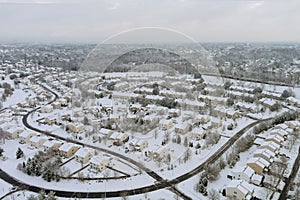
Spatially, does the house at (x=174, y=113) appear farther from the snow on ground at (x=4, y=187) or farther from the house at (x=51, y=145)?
the snow on ground at (x=4, y=187)

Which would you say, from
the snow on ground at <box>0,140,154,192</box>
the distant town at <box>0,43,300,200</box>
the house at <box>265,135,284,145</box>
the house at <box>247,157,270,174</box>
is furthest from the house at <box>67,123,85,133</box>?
the house at <box>265,135,284,145</box>

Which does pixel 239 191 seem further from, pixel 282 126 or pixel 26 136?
pixel 26 136

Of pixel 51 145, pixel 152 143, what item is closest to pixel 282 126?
pixel 152 143

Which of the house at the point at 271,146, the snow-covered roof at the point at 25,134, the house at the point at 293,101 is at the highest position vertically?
the house at the point at 293,101

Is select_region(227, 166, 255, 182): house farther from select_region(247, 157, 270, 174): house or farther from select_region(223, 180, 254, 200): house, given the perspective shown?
select_region(223, 180, 254, 200): house

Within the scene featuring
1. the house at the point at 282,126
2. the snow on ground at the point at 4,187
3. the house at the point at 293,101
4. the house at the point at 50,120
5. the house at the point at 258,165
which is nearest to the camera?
the snow on ground at the point at 4,187

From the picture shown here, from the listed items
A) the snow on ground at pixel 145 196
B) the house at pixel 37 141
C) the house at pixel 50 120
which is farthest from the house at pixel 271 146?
the house at pixel 50 120
